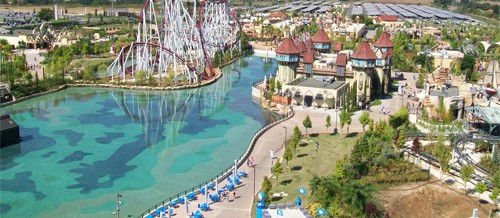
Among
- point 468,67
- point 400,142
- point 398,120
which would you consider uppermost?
point 468,67

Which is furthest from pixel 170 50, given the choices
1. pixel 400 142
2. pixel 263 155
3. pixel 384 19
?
pixel 384 19

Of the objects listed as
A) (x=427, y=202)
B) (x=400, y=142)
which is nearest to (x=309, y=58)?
(x=400, y=142)

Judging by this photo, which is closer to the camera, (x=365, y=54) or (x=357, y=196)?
(x=357, y=196)

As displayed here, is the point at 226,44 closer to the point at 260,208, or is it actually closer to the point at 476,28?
the point at 476,28

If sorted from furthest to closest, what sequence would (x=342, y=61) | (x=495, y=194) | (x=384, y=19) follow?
(x=384, y=19), (x=342, y=61), (x=495, y=194)

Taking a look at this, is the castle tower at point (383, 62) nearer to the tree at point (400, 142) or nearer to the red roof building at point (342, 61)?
the red roof building at point (342, 61)

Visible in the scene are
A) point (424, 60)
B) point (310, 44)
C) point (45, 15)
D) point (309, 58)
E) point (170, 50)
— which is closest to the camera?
point (309, 58)

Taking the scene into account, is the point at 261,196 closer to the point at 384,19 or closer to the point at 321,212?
the point at 321,212

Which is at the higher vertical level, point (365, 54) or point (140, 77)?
point (365, 54)
